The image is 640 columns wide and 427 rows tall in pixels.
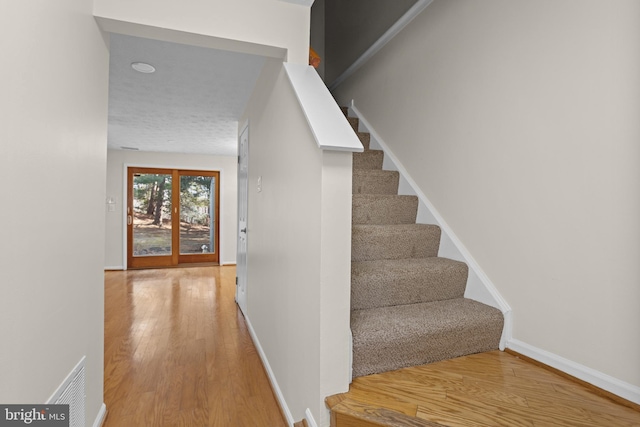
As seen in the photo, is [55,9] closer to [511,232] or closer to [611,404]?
[511,232]

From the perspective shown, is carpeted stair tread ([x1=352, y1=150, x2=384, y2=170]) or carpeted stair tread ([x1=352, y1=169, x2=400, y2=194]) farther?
carpeted stair tread ([x1=352, y1=150, x2=384, y2=170])

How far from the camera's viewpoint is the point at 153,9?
58.2 inches

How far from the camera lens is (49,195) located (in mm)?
1026

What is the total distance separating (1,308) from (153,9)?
136 centimetres

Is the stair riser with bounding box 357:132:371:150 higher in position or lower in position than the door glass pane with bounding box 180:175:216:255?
higher

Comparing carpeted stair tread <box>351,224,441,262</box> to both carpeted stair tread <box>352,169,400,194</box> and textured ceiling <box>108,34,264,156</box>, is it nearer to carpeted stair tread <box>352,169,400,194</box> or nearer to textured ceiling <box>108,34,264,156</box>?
carpeted stair tread <box>352,169,400,194</box>

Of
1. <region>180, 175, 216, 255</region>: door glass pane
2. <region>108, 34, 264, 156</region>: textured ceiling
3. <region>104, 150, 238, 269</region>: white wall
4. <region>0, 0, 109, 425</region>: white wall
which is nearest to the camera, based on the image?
<region>0, 0, 109, 425</region>: white wall

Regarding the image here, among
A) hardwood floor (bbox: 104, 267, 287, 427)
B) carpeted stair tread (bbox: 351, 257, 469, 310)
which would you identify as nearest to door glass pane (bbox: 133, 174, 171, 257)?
hardwood floor (bbox: 104, 267, 287, 427)

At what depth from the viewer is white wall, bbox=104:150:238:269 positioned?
232 inches

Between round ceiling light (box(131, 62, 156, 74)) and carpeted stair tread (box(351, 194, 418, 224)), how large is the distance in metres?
1.89

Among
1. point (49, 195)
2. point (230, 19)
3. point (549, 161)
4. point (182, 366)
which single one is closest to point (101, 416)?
point (182, 366)

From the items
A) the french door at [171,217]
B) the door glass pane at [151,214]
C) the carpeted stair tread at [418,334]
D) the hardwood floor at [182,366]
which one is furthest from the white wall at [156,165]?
the carpeted stair tread at [418,334]

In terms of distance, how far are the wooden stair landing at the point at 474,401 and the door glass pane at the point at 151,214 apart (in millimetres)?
5949

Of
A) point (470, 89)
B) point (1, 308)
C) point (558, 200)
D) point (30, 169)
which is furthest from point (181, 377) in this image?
point (470, 89)
